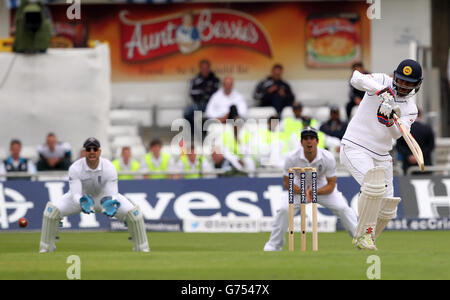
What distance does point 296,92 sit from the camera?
2102cm

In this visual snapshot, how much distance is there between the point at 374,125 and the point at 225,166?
660cm

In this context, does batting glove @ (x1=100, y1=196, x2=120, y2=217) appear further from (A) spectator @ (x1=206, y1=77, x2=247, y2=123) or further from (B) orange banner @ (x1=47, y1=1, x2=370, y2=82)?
(B) orange banner @ (x1=47, y1=1, x2=370, y2=82)

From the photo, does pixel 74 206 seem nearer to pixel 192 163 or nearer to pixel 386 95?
pixel 386 95

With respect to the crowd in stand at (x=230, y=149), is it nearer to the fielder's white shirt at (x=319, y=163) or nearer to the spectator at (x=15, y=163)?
the spectator at (x=15, y=163)

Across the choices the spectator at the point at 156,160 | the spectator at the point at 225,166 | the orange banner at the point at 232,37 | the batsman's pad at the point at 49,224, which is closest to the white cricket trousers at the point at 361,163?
the batsman's pad at the point at 49,224

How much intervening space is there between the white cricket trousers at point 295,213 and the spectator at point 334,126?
5.12 m

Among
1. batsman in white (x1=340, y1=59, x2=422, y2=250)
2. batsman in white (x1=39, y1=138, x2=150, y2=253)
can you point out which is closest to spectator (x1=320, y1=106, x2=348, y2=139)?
batsman in white (x1=39, y1=138, x2=150, y2=253)

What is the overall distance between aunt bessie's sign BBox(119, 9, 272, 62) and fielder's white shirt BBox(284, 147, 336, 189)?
31.1 feet

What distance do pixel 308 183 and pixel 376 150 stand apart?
226 cm

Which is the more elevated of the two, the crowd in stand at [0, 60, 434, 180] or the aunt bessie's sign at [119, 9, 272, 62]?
the aunt bessie's sign at [119, 9, 272, 62]

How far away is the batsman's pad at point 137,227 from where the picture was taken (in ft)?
38.4

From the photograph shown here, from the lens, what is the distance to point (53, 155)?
688 inches

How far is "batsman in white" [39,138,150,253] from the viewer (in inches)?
461

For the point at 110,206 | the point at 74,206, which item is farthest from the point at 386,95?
the point at 74,206
